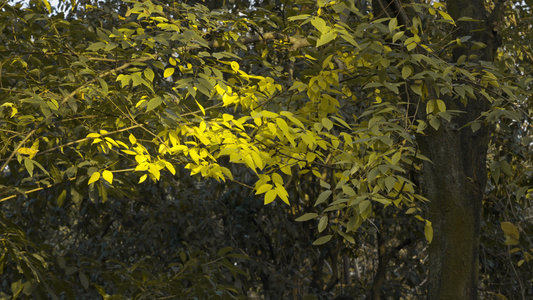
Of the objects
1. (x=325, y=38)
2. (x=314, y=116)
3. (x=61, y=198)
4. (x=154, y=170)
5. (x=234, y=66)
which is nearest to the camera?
(x=325, y=38)

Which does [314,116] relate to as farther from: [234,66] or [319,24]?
[319,24]

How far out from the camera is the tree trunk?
99.3 inches

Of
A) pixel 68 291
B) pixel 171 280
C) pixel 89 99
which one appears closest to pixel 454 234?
pixel 171 280

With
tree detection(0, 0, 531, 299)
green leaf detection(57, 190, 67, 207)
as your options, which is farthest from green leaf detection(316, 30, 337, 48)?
green leaf detection(57, 190, 67, 207)

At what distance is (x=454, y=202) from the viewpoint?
2564 mm

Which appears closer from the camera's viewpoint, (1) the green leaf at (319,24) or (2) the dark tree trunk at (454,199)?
(1) the green leaf at (319,24)

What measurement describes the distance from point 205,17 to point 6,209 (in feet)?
16.5

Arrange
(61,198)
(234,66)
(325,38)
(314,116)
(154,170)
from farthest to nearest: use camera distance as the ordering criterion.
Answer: (61,198) → (314,116) → (234,66) → (154,170) → (325,38)

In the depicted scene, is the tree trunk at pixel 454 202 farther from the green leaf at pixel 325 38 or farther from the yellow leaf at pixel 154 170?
the yellow leaf at pixel 154 170

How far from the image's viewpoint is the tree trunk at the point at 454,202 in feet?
8.27

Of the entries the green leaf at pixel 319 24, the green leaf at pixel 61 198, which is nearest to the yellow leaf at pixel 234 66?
the green leaf at pixel 319 24

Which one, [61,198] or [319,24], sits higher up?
[319,24]

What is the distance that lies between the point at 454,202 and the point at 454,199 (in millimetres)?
14

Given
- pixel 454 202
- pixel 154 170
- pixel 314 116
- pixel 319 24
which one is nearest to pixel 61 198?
pixel 154 170
